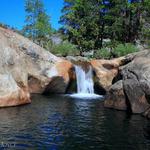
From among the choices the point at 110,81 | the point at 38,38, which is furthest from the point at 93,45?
the point at 110,81

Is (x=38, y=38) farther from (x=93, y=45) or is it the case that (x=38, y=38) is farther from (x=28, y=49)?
(x=28, y=49)

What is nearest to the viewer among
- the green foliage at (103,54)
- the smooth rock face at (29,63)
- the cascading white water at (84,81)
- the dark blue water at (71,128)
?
the dark blue water at (71,128)

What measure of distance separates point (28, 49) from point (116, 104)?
15.2 m

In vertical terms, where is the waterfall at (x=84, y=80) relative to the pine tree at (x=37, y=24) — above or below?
below

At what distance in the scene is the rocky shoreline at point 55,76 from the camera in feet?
104

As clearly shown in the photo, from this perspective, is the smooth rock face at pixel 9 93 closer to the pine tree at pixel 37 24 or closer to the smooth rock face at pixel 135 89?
the smooth rock face at pixel 135 89

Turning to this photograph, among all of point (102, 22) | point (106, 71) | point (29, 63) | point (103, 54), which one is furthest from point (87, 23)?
point (29, 63)

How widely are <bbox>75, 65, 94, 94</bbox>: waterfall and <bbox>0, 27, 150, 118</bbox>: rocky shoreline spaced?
0.74 metres

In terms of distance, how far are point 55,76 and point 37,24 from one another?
111ft

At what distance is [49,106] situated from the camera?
111 feet

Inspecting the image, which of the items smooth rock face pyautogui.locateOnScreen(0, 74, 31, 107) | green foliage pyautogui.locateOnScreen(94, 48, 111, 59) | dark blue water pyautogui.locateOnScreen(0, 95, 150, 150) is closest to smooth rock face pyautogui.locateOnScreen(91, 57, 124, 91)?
green foliage pyautogui.locateOnScreen(94, 48, 111, 59)

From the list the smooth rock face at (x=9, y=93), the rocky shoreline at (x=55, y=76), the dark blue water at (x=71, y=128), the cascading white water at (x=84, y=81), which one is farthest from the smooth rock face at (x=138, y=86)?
the cascading white water at (x=84, y=81)

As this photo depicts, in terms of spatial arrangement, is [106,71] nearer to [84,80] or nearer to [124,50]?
[84,80]

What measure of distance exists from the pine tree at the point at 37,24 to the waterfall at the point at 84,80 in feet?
93.4
